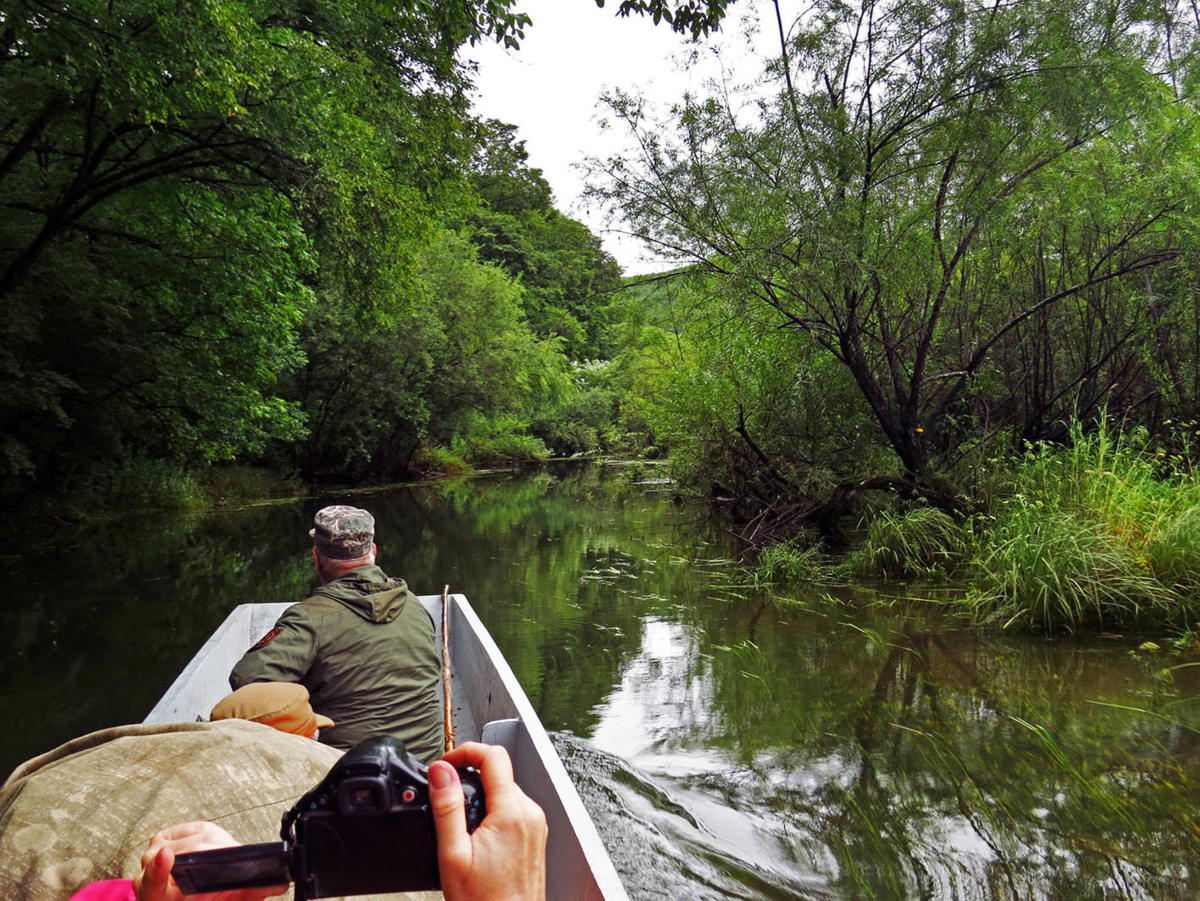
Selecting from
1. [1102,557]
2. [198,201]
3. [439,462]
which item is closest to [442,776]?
[1102,557]

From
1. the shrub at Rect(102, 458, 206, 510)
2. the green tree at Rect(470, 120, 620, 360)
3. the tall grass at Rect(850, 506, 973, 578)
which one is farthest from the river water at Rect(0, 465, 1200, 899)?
the green tree at Rect(470, 120, 620, 360)

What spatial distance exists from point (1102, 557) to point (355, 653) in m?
5.40

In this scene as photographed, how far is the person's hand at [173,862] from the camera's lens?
777 mm

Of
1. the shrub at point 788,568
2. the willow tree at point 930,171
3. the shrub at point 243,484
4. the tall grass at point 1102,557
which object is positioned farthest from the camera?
the shrub at point 243,484

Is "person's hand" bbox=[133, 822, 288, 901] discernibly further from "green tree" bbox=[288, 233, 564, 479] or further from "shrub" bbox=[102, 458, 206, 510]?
"green tree" bbox=[288, 233, 564, 479]

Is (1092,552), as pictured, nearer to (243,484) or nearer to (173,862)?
(173,862)

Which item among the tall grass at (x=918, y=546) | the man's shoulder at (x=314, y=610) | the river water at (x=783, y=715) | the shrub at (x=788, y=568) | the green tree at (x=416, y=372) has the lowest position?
the river water at (x=783, y=715)

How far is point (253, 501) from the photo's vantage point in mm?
17906

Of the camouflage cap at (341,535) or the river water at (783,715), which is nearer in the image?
the camouflage cap at (341,535)

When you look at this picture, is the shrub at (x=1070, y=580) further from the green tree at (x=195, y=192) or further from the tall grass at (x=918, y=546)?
the green tree at (x=195, y=192)

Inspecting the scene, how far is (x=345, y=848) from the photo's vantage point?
0.73m

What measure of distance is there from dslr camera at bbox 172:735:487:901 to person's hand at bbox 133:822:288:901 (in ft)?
0.09

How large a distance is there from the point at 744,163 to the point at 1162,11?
3911 millimetres

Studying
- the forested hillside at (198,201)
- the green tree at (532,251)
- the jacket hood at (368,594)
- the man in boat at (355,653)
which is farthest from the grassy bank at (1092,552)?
the green tree at (532,251)
